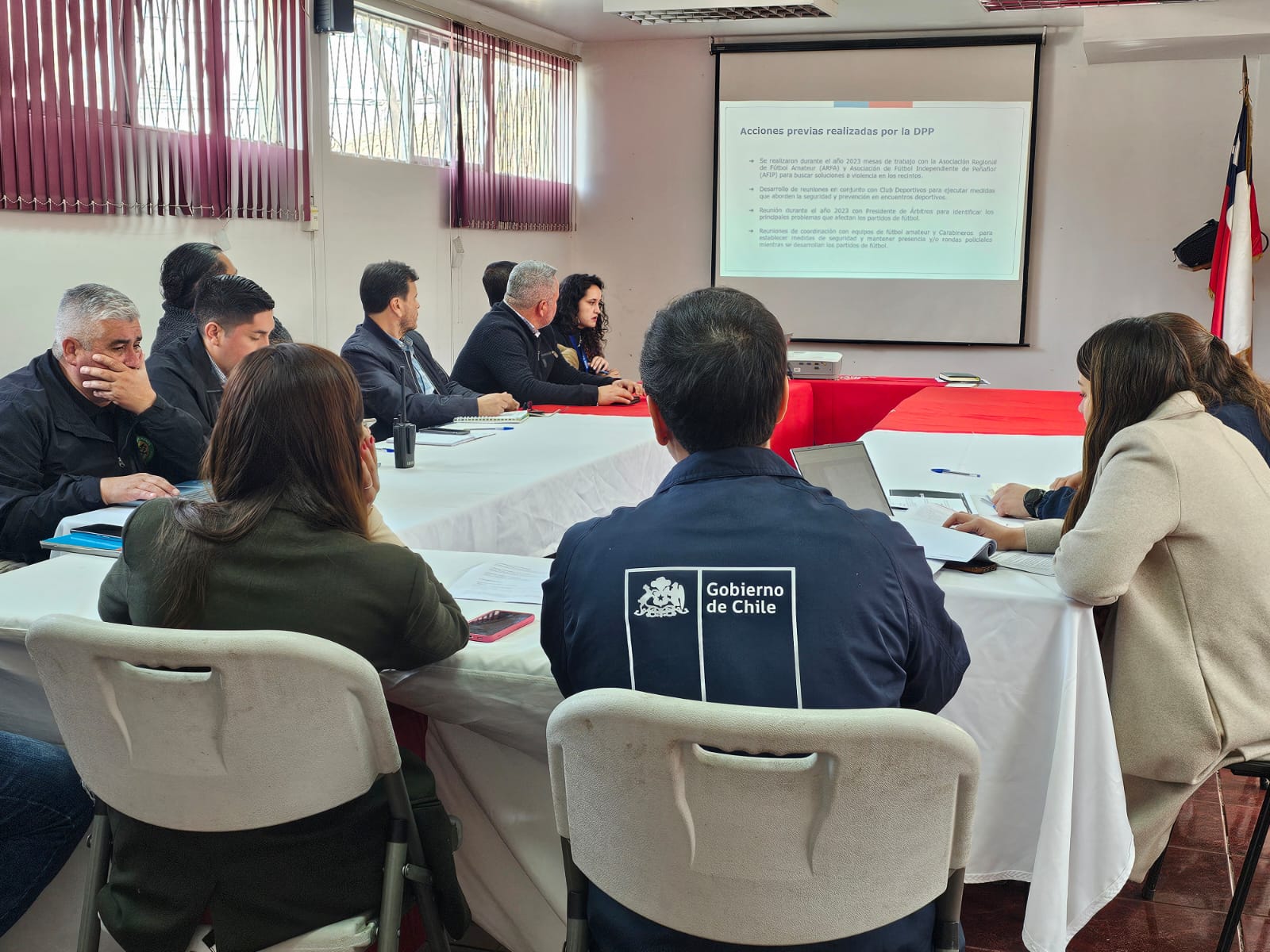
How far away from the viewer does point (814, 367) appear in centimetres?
540

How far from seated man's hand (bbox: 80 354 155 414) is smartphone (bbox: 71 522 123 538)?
467mm

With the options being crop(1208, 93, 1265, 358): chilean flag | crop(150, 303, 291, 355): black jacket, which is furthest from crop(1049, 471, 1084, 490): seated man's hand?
crop(1208, 93, 1265, 358): chilean flag

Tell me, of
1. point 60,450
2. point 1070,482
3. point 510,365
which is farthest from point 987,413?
point 60,450

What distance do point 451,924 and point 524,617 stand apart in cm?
44

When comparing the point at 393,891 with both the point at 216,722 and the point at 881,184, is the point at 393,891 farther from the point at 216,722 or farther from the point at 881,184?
the point at 881,184

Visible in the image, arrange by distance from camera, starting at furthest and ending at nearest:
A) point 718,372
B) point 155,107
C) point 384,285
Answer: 1. point 155,107
2. point 384,285
3. point 718,372

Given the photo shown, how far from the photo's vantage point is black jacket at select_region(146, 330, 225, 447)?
288 cm

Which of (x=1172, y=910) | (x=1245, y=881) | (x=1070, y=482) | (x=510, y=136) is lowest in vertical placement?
(x=1172, y=910)

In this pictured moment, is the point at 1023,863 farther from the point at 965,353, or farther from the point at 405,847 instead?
the point at 965,353

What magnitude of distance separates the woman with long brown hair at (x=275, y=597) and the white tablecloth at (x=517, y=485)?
33.9 inches

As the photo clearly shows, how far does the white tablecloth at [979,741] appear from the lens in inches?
60.9

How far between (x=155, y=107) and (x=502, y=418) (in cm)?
183

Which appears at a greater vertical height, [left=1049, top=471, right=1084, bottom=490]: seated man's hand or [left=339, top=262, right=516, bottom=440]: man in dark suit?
[left=339, top=262, right=516, bottom=440]: man in dark suit

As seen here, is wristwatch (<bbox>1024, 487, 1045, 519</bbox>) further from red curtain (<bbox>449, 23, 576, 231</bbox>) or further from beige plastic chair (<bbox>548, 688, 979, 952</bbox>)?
red curtain (<bbox>449, 23, 576, 231</bbox>)
